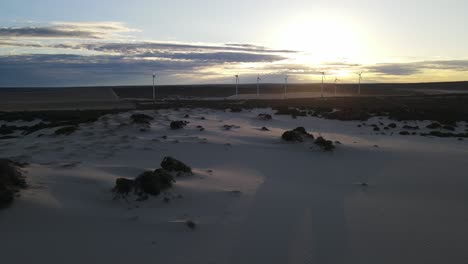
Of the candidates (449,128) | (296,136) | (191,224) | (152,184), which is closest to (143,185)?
(152,184)

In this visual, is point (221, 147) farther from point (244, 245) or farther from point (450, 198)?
point (244, 245)

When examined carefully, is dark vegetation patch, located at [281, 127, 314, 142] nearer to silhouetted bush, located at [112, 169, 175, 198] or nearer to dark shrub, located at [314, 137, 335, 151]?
dark shrub, located at [314, 137, 335, 151]

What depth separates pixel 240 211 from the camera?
8141 millimetres

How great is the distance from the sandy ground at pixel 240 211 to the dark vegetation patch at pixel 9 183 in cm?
22

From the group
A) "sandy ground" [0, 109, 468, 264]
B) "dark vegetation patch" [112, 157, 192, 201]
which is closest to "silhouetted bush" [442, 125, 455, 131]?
"sandy ground" [0, 109, 468, 264]

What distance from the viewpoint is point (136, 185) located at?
827cm

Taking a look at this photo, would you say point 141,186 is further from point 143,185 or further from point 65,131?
point 65,131

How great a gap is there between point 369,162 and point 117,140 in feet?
31.5

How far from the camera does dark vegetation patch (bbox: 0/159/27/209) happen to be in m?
7.07

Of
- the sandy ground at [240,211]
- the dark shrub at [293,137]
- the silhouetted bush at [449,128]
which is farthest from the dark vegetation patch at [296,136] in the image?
the silhouetted bush at [449,128]

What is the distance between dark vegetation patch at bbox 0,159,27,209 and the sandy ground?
0.22 metres

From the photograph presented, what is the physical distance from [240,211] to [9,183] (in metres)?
4.51

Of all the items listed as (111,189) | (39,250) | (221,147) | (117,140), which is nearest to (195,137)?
(221,147)

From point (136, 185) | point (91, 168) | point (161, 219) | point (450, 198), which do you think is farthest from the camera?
point (91, 168)
